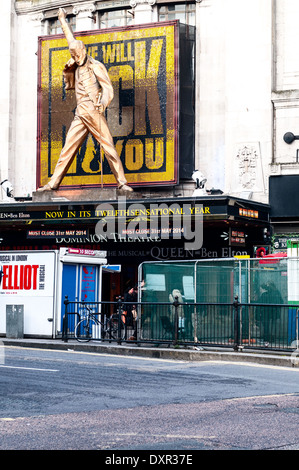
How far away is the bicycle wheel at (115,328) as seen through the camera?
2113 centimetres

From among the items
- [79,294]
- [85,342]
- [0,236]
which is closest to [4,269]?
[79,294]

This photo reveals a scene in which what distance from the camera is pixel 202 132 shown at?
3288 cm

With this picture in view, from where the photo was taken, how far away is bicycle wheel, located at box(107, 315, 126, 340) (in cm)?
2113

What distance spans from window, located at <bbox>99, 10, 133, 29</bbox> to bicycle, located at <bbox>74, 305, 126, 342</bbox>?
16426 mm

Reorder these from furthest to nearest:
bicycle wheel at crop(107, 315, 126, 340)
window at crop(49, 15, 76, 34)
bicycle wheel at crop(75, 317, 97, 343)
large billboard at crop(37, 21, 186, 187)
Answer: window at crop(49, 15, 76, 34), large billboard at crop(37, 21, 186, 187), bicycle wheel at crop(75, 317, 97, 343), bicycle wheel at crop(107, 315, 126, 340)

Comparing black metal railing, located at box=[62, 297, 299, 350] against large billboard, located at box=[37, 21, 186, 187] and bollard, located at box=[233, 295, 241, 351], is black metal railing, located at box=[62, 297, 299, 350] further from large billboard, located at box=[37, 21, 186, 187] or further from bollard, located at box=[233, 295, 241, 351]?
large billboard, located at box=[37, 21, 186, 187]

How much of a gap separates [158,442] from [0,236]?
27.9 meters

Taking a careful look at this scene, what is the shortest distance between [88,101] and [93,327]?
1193cm

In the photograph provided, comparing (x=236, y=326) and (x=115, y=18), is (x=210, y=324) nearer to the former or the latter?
(x=236, y=326)

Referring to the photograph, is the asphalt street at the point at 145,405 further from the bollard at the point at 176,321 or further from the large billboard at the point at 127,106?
the large billboard at the point at 127,106

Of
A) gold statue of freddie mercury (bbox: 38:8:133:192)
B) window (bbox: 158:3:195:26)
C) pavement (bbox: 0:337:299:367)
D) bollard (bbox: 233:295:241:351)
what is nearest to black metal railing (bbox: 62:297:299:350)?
bollard (bbox: 233:295:241:351)

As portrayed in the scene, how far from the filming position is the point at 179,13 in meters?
34.0

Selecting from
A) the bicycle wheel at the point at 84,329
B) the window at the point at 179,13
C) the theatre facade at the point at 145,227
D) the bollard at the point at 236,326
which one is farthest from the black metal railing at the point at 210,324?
the window at the point at 179,13
